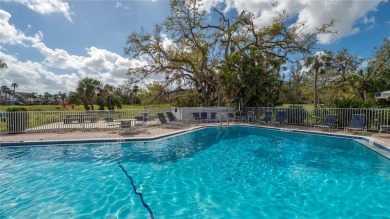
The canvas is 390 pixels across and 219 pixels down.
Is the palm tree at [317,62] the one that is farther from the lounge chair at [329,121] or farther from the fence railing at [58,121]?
the fence railing at [58,121]

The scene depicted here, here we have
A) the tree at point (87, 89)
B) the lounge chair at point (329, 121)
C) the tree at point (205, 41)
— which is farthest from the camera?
the tree at point (87, 89)

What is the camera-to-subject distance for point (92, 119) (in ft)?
41.3

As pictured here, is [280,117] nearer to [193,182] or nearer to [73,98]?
[193,182]

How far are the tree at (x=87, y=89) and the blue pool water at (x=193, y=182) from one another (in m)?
26.2

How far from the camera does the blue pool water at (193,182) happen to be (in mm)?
4027

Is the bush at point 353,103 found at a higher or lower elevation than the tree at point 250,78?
lower

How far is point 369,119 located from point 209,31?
48.9ft

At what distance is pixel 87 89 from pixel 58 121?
73.0 ft

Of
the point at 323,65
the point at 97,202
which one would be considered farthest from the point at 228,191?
the point at 323,65

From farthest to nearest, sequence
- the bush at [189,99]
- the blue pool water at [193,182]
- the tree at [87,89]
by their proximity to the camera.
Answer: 1. the tree at [87,89]
2. the bush at [189,99]
3. the blue pool water at [193,182]

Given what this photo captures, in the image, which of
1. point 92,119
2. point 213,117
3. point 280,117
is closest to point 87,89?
point 92,119

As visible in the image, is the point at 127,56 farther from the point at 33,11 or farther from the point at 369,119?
the point at 369,119

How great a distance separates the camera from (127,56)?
20141 millimetres

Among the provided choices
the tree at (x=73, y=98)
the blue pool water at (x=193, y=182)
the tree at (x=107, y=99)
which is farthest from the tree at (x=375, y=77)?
the tree at (x=73, y=98)
